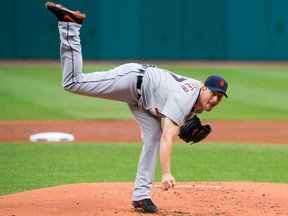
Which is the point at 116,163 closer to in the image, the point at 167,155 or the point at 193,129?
the point at 193,129

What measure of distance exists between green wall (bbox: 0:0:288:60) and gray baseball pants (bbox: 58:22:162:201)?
20.5 m

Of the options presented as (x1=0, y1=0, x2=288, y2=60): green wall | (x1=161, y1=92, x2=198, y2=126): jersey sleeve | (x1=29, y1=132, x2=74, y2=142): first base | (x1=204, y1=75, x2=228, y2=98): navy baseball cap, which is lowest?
(x1=0, y1=0, x2=288, y2=60): green wall

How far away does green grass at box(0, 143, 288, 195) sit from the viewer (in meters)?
9.43

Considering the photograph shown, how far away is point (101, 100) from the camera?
19.6m

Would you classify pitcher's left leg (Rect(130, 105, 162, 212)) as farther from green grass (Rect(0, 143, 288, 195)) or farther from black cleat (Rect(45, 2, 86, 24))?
green grass (Rect(0, 143, 288, 195))

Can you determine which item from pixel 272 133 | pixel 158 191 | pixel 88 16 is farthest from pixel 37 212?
pixel 88 16

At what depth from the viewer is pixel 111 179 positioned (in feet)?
30.8

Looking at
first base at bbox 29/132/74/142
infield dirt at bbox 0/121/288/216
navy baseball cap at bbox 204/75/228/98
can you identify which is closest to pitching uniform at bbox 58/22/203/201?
navy baseball cap at bbox 204/75/228/98

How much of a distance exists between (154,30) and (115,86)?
2101 centimetres

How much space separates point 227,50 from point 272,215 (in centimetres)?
2124

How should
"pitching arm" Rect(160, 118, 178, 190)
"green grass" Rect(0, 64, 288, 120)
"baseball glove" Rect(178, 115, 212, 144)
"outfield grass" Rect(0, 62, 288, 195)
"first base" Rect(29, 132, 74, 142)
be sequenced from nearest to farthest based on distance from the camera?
"pitching arm" Rect(160, 118, 178, 190), "baseball glove" Rect(178, 115, 212, 144), "outfield grass" Rect(0, 62, 288, 195), "first base" Rect(29, 132, 74, 142), "green grass" Rect(0, 64, 288, 120)

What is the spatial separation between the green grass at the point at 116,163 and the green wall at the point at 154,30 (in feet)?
51.0

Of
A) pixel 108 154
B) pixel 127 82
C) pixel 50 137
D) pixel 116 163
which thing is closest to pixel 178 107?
pixel 127 82

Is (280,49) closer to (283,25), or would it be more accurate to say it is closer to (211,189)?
(283,25)
